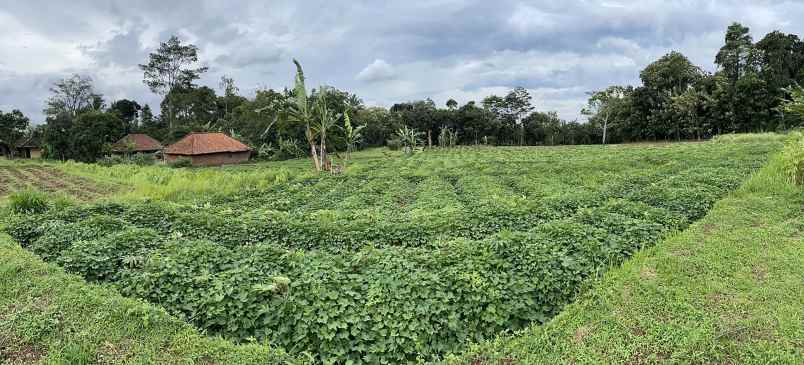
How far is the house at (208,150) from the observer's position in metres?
39.3

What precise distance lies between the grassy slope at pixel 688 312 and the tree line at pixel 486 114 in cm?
1825

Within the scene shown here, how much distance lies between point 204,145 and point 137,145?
38.4 ft

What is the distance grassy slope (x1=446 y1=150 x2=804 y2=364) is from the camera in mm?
4184

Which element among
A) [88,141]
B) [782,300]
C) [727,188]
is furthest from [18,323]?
[88,141]

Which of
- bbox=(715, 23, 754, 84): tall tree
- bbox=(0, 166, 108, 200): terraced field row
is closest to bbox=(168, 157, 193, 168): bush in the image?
bbox=(0, 166, 108, 200): terraced field row

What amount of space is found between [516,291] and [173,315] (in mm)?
4048

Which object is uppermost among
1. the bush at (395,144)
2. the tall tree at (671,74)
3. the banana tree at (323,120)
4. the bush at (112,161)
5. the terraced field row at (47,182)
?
the tall tree at (671,74)

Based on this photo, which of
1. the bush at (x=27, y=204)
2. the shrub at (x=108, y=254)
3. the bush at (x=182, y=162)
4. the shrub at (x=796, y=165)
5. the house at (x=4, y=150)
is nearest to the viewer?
the shrub at (x=108, y=254)

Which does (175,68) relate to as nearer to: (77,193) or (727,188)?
(77,193)

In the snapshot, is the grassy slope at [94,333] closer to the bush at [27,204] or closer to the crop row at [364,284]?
the crop row at [364,284]

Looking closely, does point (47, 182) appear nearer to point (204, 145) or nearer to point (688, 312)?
point (204, 145)

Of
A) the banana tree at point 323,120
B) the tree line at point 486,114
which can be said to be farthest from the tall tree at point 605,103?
the banana tree at point 323,120

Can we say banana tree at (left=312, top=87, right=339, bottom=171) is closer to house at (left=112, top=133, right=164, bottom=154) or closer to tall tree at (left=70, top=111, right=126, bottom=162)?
tall tree at (left=70, top=111, right=126, bottom=162)

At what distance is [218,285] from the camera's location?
5164 mm
